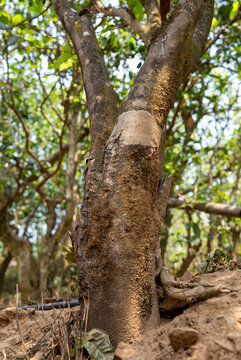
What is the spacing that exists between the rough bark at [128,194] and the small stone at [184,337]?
285 millimetres

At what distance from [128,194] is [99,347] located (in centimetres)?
76

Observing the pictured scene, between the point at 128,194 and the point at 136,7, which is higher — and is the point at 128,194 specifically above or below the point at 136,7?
below

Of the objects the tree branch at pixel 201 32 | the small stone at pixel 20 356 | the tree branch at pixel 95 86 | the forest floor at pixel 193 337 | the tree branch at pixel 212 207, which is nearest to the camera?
the forest floor at pixel 193 337

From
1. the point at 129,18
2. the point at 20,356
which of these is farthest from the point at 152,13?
the point at 20,356

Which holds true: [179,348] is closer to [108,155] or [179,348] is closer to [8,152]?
[108,155]

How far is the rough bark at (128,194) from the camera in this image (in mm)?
1724

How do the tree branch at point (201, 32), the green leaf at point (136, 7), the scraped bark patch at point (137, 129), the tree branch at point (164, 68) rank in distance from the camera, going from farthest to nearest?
the tree branch at point (201, 32)
the green leaf at point (136, 7)
the tree branch at point (164, 68)
the scraped bark patch at point (137, 129)

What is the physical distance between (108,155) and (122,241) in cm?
52

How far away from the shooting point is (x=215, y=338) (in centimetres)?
143

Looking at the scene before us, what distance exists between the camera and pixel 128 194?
1835mm

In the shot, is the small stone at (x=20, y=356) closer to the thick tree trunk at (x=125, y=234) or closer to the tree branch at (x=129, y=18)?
the thick tree trunk at (x=125, y=234)

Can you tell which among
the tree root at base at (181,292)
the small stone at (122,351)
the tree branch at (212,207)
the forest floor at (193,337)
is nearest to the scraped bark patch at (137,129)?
the tree root at base at (181,292)

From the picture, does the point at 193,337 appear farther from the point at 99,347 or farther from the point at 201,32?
the point at 201,32

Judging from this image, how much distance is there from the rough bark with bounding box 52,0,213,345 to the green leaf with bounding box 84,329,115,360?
7cm
